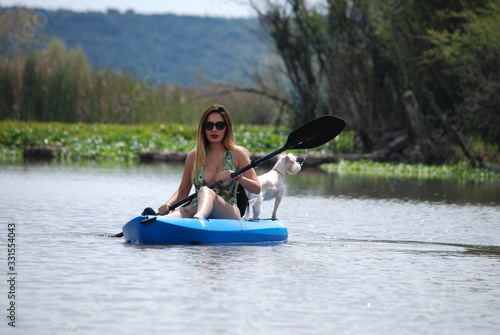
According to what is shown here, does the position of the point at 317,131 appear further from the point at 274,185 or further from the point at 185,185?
the point at 185,185

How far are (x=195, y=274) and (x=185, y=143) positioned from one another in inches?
971

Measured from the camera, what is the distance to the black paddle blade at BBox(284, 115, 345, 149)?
39.1ft

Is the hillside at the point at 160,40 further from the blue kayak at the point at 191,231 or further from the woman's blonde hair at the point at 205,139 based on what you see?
the blue kayak at the point at 191,231

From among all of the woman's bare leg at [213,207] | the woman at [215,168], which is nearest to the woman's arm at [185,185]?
the woman at [215,168]

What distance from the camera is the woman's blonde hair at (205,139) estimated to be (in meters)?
10.5

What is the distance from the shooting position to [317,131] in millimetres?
11961

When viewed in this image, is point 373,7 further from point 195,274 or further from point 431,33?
point 195,274

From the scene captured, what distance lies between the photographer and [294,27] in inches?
1312

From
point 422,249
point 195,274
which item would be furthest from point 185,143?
point 195,274

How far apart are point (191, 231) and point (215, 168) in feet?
3.03

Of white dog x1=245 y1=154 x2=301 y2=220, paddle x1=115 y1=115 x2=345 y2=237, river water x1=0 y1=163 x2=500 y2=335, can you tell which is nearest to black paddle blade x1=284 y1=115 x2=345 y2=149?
paddle x1=115 y1=115 x2=345 y2=237

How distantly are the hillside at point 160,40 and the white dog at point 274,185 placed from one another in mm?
112831

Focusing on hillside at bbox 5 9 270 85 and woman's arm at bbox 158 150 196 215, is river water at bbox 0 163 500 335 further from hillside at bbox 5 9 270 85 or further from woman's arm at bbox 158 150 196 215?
hillside at bbox 5 9 270 85

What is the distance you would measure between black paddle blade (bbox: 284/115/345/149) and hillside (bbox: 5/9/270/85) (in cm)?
11352
